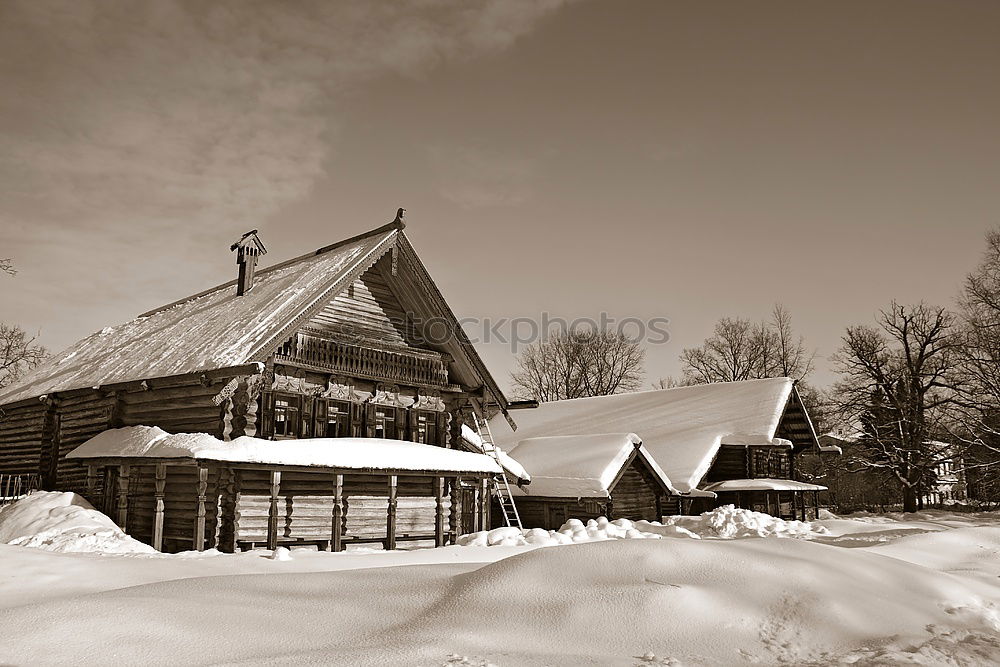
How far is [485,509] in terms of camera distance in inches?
851

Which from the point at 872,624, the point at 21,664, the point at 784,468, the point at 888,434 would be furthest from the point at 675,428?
the point at 21,664

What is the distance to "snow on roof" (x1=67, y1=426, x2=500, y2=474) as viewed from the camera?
1517 cm

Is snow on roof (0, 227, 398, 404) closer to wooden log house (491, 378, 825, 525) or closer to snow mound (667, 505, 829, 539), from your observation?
wooden log house (491, 378, 825, 525)

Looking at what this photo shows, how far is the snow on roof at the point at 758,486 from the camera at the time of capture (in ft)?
97.4

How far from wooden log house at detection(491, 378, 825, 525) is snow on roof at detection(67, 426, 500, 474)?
7.75 m

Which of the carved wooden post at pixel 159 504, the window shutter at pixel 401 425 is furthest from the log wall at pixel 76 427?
the window shutter at pixel 401 425

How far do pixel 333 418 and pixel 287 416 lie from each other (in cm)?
132

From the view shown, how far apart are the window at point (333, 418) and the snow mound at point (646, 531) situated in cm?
425

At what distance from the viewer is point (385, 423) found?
20547 mm

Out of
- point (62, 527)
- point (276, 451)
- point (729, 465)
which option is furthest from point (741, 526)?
point (62, 527)

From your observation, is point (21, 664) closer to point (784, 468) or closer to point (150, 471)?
point (150, 471)

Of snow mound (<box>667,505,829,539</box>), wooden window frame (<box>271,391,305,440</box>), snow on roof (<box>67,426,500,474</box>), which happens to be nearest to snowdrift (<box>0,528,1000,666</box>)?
snow on roof (<box>67,426,500,474</box>)

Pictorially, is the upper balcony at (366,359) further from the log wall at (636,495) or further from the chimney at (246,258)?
the log wall at (636,495)

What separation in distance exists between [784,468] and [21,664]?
35504 millimetres
